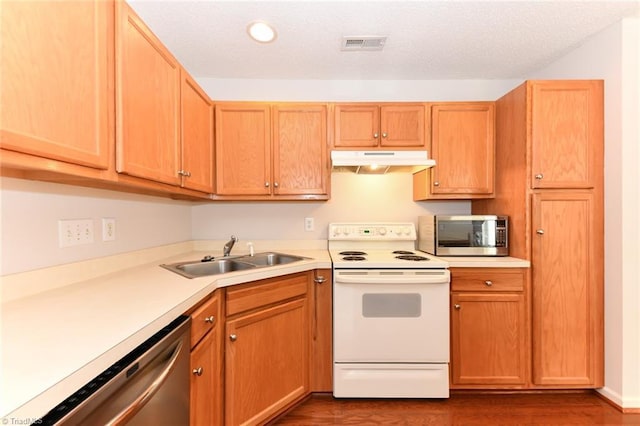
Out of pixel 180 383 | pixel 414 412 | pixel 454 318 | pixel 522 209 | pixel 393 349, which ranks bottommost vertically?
pixel 414 412

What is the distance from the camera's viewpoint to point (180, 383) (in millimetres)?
994

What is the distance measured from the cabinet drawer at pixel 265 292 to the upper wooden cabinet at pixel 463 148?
1.29 m

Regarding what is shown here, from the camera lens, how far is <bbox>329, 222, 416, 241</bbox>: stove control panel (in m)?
2.42

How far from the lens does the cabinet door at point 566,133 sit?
1.85m

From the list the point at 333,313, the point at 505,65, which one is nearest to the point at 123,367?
the point at 333,313

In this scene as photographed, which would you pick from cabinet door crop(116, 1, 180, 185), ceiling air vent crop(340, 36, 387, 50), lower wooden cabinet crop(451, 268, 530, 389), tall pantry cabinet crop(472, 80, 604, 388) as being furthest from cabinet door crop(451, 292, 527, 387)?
cabinet door crop(116, 1, 180, 185)

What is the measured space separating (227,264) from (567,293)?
234 cm

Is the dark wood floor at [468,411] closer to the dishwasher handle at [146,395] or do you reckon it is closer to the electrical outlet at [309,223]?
the dishwasher handle at [146,395]

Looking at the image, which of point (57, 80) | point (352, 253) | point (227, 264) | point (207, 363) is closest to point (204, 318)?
point (207, 363)

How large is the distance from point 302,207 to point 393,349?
1.34 m

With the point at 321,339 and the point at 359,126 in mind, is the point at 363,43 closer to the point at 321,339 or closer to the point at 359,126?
the point at 359,126

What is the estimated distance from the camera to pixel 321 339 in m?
1.87

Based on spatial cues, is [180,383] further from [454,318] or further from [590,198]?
[590,198]

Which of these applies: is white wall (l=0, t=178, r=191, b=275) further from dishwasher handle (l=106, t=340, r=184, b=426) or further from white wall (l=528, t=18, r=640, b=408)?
white wall (l=528, t=18, r=640, b=408)
